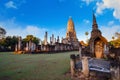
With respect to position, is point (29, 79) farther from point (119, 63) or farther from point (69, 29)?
point (69, 29)

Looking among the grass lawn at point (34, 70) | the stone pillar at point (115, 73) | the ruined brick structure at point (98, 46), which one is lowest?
the grass lawn at point (34, 70)

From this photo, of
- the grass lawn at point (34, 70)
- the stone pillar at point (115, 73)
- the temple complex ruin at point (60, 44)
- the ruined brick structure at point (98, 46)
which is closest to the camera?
the stone pillar at point (115, 73)

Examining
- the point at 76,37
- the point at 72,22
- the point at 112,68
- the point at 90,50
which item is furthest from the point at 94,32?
the point at 72,22

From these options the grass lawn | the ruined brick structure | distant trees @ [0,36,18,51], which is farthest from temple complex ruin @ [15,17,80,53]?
the grass lawn

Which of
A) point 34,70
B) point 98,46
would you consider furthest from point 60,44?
point 34,70

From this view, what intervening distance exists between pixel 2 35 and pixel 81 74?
226 feet

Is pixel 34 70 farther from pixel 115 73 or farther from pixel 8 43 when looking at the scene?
pixel 8 43

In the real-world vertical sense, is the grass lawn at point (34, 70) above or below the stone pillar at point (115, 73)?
below

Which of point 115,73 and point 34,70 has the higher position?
point 115,73

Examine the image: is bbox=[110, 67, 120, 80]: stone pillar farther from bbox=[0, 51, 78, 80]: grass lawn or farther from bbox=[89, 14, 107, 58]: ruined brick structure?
bbox=[89, 14, 107, 58]: ruined brick structure

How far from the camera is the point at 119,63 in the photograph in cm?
994

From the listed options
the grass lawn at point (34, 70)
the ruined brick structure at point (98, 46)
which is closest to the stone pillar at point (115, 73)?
the grass lawn at point (34, 70)

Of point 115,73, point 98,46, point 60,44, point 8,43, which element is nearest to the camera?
point 115,73

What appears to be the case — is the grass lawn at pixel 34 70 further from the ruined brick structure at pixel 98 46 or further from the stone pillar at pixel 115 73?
the ruined brick structure at pixel 98 46
